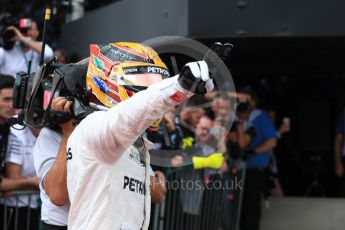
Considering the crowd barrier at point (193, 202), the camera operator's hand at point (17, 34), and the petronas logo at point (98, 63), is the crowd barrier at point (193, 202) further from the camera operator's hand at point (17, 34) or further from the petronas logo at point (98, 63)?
the petronas logo at point (98, 63)

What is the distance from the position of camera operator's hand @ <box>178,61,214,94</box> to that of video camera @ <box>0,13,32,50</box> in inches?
187

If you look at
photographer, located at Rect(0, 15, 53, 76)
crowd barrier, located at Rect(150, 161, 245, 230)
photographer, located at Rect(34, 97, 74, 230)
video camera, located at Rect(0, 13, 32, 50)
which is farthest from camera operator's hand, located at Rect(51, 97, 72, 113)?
video camera, located at Rect(0, 13, 32, 50)

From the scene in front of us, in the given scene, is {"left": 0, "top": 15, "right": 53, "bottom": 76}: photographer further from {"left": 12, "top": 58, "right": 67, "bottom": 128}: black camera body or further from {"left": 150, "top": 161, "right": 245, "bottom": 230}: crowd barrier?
{"left": 12, "top": 58, "right": 67, "bottom": 128}: black camera body

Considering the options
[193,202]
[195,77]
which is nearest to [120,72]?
[195,77]

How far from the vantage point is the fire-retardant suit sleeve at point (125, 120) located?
→ 9.86 ft

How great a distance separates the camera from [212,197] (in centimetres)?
753

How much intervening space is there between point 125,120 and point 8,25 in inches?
178

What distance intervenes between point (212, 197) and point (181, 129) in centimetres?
82

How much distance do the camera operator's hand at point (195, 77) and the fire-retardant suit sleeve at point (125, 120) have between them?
4 cm

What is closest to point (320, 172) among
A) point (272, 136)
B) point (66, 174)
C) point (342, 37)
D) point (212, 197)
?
point (272, 136)

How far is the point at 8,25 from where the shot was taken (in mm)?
7383

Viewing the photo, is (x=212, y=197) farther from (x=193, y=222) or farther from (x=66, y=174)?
(x=66, y=174)

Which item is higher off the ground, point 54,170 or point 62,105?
point 62,105

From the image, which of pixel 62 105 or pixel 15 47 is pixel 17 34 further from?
pixel 62 105
